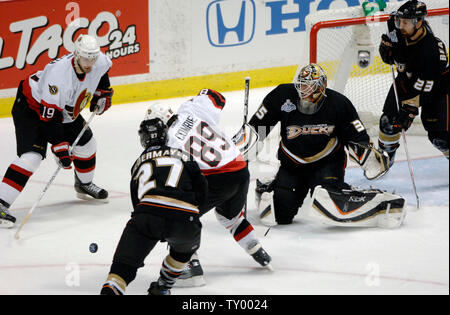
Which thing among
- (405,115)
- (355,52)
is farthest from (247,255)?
(355,52)

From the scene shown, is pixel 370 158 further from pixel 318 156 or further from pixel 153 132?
pixel 153 132

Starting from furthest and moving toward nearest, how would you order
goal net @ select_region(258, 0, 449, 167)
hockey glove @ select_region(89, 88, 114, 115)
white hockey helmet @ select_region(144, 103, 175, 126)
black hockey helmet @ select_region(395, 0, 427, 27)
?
goal net @ select_region(258, 0, 449, 167)
hockey glove @ select_region(89, 88, 114, 115)
black hockey helmet @ select_region(395, 0, 427, 27)
white hockey helmet @ select_region(144, 103, 175, 126)

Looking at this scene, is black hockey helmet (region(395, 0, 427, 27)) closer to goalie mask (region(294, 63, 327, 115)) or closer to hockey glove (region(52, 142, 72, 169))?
goalie mask (region(294, 63, 327, 115))

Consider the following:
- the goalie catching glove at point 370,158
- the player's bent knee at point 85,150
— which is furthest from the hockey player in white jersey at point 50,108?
the goalie catching glove at point 370,158

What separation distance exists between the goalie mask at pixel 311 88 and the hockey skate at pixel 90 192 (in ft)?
4.44

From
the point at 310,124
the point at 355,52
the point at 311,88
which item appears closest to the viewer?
the point at 311,88

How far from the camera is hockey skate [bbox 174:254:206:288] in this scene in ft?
13.1

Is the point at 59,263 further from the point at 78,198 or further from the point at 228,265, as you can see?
the point at 78,198

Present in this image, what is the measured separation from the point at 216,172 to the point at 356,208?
1.09 m

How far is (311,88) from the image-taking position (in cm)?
462

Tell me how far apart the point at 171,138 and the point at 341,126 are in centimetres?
121

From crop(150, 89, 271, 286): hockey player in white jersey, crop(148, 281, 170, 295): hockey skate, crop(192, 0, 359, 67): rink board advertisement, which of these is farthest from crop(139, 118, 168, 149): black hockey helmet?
crop(192, 0, 359, 67): rink board advertisement

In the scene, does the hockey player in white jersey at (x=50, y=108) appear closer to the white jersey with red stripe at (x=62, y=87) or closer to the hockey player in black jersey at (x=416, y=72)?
the white jersey with red stripe at (x=62, y=87)

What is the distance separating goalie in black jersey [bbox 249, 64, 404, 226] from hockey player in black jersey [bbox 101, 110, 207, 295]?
4.33ft
